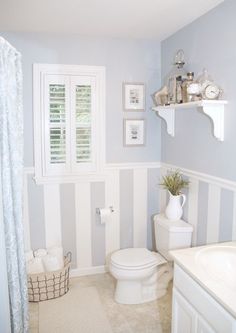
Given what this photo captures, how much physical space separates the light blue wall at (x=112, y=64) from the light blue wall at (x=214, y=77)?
0.76 ft

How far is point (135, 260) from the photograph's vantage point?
2.49 meters

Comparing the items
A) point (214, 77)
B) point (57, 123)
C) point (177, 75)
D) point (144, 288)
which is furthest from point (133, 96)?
point (144, 288)

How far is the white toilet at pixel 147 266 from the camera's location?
2.45 meters

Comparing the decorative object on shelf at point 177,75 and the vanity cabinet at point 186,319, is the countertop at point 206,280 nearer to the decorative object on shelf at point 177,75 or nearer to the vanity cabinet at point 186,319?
the vanity cabinet at point 186,319

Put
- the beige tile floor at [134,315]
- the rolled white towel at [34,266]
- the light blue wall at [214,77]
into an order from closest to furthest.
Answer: the light blue wall at [214,77]
the beige tile floor at [134,315]
the rolled white towel at [34,266]

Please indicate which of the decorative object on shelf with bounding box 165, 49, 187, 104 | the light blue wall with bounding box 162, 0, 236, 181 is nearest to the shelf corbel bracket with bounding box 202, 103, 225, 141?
the light blue wall with bounding box 162, 0, 236, 181

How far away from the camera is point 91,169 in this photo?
2.94 metres

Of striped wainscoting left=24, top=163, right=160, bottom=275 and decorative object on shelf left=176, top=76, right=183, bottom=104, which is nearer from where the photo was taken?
decorative object on shelf left=176, top=76, right=183, bottom=104

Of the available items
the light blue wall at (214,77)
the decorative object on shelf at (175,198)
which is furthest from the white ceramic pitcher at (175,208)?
the light blue wall at (214,77)

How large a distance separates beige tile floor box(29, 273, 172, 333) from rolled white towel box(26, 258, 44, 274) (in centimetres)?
26

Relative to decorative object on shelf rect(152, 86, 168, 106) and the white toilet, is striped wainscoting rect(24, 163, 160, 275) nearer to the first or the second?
the white toilet

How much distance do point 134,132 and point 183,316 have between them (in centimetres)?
178

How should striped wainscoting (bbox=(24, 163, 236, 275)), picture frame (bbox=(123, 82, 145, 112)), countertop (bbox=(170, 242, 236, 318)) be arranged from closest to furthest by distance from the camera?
countertop (bbox=(170, 242, 236, 318)) → striped wainscoting (bbox=(24, 163, 236, 275)) → picture frame (bbox=(123, 82, 145, 112))

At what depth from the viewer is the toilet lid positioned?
2.45 meters
